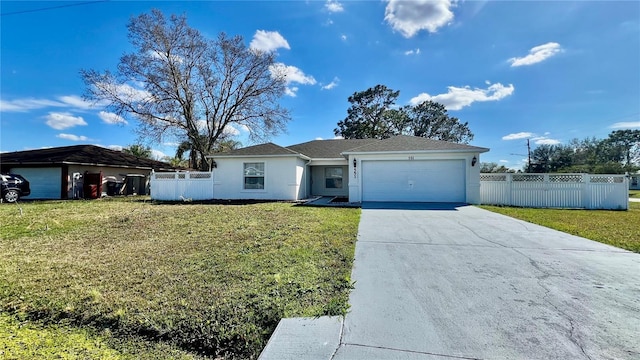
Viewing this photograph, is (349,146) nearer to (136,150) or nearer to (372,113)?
(372,113)

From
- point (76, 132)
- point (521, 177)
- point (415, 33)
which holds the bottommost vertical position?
point (521, 177)

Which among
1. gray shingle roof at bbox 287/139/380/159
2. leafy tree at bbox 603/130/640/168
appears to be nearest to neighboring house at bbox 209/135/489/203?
gray shingle roof at bbox 287/139/380/159

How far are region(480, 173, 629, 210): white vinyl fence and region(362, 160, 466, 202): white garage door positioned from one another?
4.23ft

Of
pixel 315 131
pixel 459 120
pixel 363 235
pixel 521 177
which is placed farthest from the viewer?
pixel 459 120

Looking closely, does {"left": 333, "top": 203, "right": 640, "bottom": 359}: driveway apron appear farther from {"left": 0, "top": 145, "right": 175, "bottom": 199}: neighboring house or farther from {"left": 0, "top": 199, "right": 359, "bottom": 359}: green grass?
{"left": 0, "top": 145, "right": 175, "bottom": 199}: neighboring house

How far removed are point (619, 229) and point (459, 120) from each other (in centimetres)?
3337

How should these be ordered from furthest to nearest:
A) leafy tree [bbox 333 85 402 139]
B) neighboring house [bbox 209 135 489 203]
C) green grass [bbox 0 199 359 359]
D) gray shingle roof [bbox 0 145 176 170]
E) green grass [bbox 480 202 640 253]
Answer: leafy tree [bbox 333 85 402 139] → gray shingle roof [bbox 0 145 176 170] → neighboring house [bbox 209 135 489 203] → green grass [bbox 480 202 640 253] → green grass [bbox 0 199 359 359]

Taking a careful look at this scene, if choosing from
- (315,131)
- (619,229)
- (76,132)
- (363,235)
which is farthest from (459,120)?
(76,132)

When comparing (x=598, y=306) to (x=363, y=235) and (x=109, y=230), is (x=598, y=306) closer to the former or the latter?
(x=363, y=235)

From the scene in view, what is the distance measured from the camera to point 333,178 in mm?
17422

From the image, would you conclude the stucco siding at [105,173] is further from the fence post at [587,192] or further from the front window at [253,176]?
the fence post at [587,192]

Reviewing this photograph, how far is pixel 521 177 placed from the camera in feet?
39.9

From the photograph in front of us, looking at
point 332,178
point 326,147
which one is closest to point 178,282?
point 332,178

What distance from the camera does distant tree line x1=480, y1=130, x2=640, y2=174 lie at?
42.7 m
